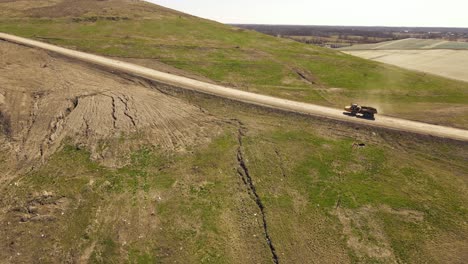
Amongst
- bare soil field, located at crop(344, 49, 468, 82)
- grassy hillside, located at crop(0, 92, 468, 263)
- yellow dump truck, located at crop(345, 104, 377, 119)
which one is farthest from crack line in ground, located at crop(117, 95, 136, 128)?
bare soil field, located at crop(344, 49, 468, 82)

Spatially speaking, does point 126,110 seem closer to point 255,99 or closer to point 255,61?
point 255,99

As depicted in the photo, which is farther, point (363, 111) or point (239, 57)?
point (239, 57)

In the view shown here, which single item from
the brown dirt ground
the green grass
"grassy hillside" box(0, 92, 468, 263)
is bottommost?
"grassy hillside" box(0, 92, 468, 263)

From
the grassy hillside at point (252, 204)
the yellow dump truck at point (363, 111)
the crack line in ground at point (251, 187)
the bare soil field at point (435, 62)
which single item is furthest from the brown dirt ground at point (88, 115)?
the bare soil field at point (435, 62)

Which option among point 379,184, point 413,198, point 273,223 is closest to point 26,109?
point 273,223

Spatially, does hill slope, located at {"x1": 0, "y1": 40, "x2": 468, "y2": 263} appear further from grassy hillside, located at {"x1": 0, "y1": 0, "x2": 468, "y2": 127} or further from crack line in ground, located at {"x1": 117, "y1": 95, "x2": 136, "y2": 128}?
grassy hillside, located at {"x1": 0, "y1": 0, "x2": 468, "y2": 127}

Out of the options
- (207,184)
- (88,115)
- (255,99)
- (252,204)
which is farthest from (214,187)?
(88,115)
